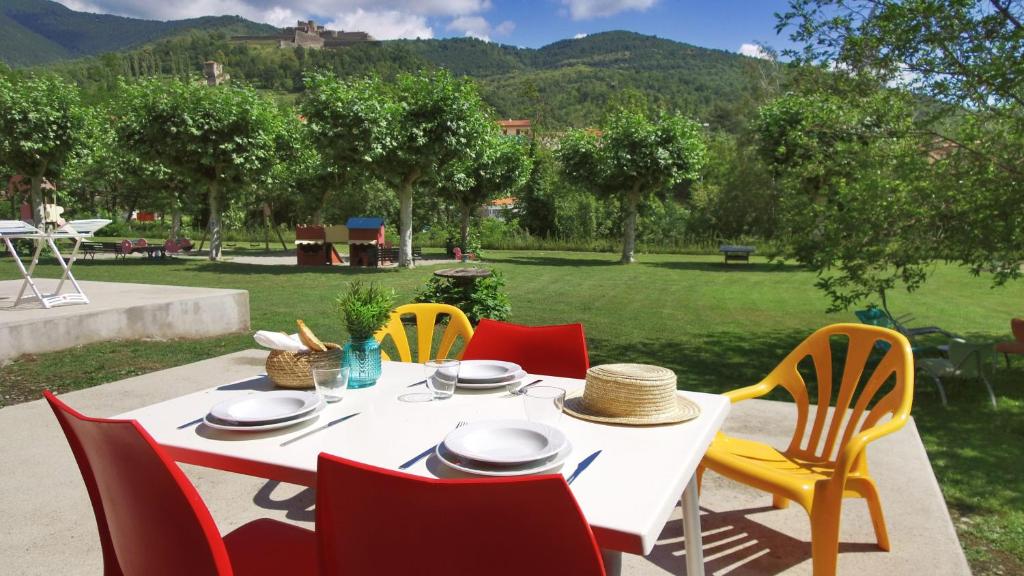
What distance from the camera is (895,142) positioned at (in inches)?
209

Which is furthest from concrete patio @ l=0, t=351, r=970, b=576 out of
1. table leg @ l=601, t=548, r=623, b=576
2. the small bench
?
the small bench

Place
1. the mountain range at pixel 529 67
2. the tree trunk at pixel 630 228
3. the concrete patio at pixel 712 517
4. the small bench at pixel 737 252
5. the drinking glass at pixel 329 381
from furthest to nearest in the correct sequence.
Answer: the mountain range at pixel 529 67 < the tree trunk at pixel 630 228 < the small bench at pixel 737 252 < the concrete patio at pixel 712 517 < the drinking glass at pixel 329 381

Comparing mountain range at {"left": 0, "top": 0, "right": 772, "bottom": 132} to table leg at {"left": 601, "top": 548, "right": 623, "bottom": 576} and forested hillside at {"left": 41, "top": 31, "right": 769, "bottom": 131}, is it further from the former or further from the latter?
table leg at {"left": 601, "top": 548, "right": 623, "bottom": 576}

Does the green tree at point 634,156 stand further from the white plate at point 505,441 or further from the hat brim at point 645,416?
the white plate at point 505,441

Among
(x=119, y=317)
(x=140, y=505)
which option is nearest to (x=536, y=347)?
(x=140, y=505)

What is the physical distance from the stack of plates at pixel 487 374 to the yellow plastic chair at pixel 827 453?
77 cm

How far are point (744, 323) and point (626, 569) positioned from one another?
6.75m

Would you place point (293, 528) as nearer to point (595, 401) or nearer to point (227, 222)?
point (595, 401)

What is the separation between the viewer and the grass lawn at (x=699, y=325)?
11.2 ft

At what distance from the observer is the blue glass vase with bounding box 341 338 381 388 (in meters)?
2.03

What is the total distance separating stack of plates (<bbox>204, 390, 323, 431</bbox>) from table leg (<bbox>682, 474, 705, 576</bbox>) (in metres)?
1.11

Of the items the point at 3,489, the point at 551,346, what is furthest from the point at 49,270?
the point at 551,346

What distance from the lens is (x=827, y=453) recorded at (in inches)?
98.2

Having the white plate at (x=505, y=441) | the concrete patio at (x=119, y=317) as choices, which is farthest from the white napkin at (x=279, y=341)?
the concrete patio at (x=119, y=317)
